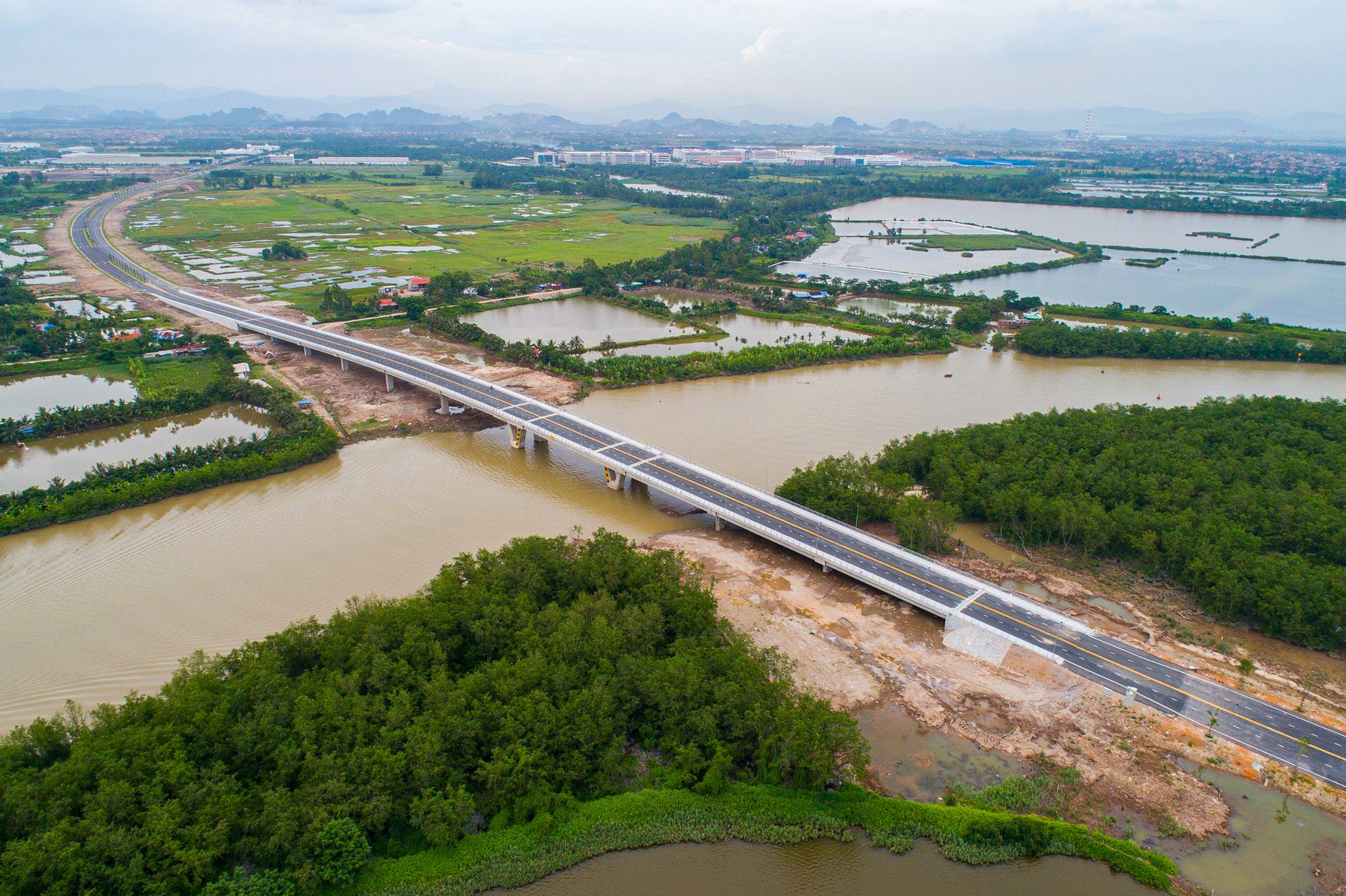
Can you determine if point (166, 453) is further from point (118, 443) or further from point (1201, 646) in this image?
point (1201, 646)

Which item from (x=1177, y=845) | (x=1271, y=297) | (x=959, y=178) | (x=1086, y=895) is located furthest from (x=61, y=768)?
(x=959, y=178)

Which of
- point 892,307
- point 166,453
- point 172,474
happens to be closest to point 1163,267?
point 892,307

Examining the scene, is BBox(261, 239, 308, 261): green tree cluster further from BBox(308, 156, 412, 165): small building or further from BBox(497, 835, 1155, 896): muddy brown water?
BBox(308, 156, 412, 165): small building

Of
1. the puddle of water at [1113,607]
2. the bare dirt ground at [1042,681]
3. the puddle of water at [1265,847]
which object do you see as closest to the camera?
the puddle of water at [1265,847]

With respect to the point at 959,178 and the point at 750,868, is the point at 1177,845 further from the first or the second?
the point at 959,178

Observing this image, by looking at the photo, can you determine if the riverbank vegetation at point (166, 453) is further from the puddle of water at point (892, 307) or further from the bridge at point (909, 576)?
the puddle of water at point (892, 307)

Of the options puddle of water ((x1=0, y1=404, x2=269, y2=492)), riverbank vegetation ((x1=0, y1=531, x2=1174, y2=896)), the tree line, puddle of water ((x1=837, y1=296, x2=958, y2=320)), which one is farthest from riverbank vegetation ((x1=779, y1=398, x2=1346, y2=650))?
puddle of water ((x1=0, y1=404, x2=269, y2=492))

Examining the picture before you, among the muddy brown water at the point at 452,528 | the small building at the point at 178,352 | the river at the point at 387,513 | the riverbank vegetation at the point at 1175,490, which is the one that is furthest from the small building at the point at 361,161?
the riverbank vegetation at the point at 1175,490
